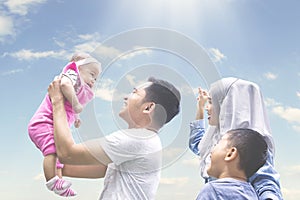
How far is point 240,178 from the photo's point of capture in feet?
6.97

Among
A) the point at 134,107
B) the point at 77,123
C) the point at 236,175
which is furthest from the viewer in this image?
the point at 77,123

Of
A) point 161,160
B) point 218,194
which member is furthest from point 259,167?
point 161,160

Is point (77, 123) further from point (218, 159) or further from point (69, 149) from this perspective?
point (218, 159)

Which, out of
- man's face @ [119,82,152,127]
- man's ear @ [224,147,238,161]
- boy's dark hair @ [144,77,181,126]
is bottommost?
man's ear @ [224,147,238,161]

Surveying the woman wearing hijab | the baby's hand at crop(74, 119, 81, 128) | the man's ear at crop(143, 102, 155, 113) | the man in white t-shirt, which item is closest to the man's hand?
the man in white t-shirt

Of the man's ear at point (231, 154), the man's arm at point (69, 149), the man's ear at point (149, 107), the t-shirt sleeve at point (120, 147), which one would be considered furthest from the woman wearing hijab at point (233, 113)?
the man's arm at point (69, 149)

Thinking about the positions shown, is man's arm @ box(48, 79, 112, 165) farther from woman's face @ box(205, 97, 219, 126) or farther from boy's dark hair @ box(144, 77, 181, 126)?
woman's face @ box(205, 97, 219, 126)

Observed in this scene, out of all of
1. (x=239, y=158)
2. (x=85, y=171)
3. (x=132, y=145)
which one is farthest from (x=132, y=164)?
(x=239, y=158)

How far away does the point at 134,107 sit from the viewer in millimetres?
2291

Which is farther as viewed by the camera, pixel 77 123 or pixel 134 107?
pixel 77 123

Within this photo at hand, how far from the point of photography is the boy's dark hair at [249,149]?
2145 mm

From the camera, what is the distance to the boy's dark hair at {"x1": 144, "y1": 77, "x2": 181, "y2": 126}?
2.31 metres

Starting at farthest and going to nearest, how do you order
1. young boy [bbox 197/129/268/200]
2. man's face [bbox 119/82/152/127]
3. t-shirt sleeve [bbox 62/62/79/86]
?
t-shirt sleeve [bbox 62/62/79/86]
man's face [bbox 119/82/152/127]
young boy [bbox 197/129/268/200]

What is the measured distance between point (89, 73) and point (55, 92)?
21cm
